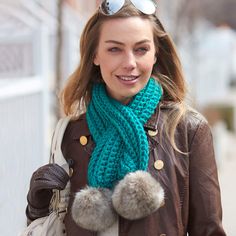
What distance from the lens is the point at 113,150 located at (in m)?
2.29

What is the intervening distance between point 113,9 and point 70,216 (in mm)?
811

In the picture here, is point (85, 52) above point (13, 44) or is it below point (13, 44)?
below

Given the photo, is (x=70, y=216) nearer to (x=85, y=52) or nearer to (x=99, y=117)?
(x=99, y=117)

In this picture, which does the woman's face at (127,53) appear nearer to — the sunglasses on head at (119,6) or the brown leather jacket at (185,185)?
the sunglasses on head at (119,6)

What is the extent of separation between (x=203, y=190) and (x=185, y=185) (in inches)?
2.7

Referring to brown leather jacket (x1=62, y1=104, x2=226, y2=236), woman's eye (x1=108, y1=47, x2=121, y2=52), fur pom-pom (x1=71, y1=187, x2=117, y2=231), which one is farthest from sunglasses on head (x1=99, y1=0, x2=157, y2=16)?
fur pom-pom (x1=71, y1=187, x2=117, y2=231)

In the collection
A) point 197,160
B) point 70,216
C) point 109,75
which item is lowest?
point 70,216

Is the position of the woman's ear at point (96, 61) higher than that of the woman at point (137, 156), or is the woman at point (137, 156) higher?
the woman's ear at point (96, 61)

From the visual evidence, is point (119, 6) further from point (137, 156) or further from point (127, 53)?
point (137, 156)

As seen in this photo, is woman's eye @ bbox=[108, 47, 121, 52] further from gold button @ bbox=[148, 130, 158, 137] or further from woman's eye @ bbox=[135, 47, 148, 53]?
gold button @ bbox=[148, 130, 158, 137]

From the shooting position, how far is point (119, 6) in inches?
90.5

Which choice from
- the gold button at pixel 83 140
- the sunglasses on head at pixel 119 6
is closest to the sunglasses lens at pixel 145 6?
the sunglasses on head at pixel 119 6

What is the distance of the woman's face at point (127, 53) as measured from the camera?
2.27 metres

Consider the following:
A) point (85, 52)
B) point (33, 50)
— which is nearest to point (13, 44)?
point (33, 50)
